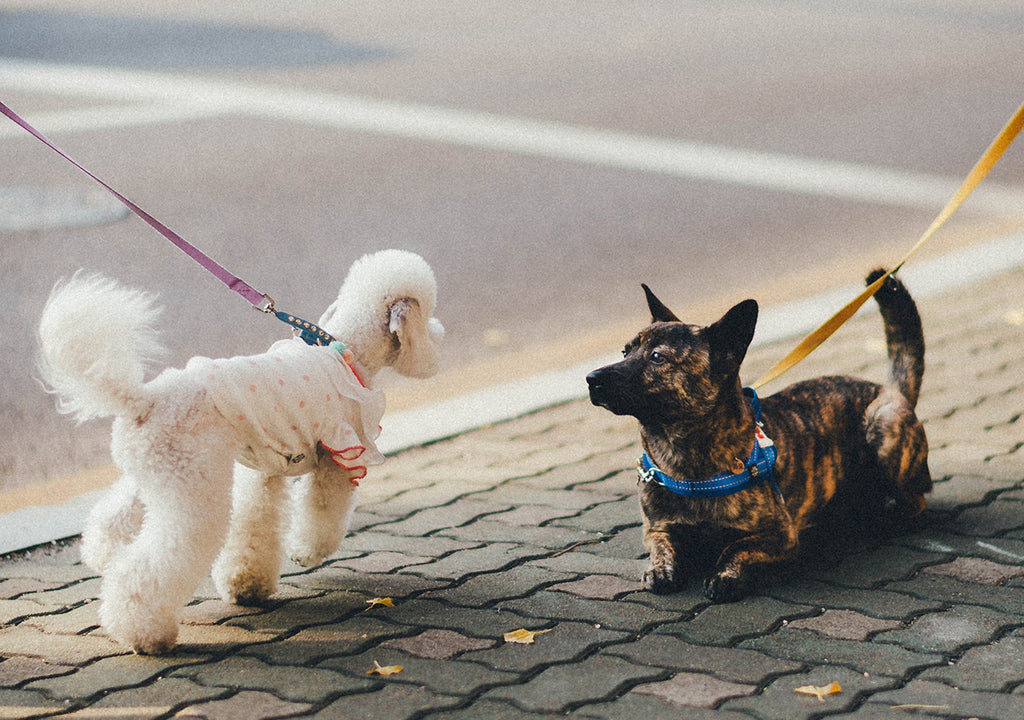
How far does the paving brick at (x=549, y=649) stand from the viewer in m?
3.47

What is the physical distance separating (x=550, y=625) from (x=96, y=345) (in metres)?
1.52

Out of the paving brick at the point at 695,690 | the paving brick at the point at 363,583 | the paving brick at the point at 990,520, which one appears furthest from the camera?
the paving brick at the point at 990,520

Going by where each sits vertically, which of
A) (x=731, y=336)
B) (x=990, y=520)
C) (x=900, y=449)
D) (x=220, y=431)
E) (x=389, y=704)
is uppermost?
(x=731, y=336)

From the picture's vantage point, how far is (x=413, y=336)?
12.9 ft

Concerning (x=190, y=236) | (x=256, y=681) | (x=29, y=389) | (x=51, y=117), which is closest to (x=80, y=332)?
(x=256, y=681)

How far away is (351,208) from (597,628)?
19.7 ft

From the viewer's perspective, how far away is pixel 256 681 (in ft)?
11.0

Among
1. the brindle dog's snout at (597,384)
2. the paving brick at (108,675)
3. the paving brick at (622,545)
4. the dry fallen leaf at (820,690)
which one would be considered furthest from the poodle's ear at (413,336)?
the dry fallen leaf at (820,690)

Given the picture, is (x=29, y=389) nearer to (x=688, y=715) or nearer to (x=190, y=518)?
(x=190, y=518)

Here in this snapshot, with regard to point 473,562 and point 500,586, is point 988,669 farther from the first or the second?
point 473,562

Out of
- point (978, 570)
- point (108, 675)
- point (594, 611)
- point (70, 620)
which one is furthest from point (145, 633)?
point (978, 570)

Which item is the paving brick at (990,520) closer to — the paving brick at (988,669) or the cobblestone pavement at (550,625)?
the cobblestone pavement at (550,625)

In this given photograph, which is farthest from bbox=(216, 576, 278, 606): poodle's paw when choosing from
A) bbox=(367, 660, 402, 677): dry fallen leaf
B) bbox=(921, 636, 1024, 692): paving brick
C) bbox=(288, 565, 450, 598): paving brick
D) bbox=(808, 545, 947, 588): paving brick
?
bbox=(921, 636, 1024, 692): paving brick

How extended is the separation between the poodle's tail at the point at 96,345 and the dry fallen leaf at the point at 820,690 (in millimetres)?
1923
